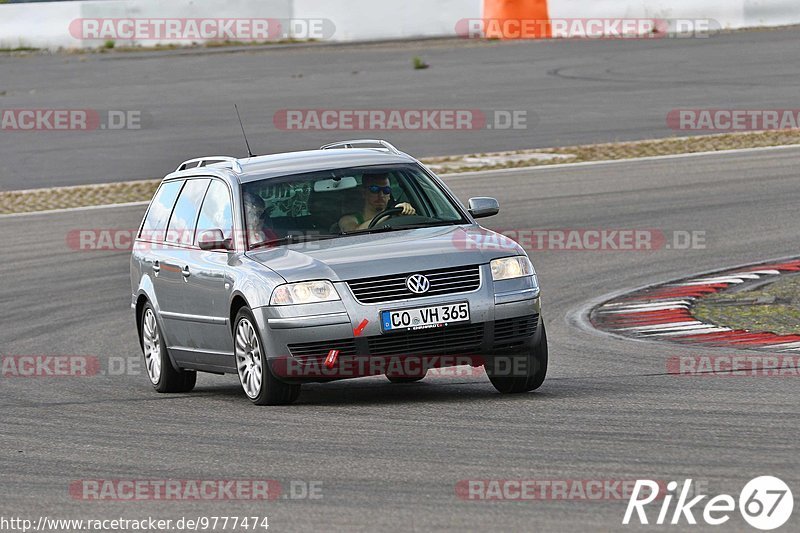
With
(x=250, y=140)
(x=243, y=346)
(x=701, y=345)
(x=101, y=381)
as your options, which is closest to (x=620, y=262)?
(x=701, y=345)

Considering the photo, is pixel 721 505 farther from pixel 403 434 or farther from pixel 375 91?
pixel 375 91

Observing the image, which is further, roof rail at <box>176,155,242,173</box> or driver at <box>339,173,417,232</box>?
roof rail at <box>176,155,242,173</box>

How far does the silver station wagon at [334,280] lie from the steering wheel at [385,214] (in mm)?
12

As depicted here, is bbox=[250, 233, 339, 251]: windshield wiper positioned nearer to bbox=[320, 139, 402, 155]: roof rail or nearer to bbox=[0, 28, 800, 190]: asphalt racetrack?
bbox=[320, 139, 402, 155]: roof rail

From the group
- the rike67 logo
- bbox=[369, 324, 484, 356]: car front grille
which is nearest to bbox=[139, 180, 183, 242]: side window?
bbox=[369, 324, 484, 356]: car front grille

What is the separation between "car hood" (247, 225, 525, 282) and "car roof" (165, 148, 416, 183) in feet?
2.31

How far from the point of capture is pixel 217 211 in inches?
419

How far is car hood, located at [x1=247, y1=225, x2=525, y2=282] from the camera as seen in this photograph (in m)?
9.20

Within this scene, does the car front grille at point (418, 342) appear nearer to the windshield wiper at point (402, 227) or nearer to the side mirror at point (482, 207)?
the windshield wiper at point (402, 227)

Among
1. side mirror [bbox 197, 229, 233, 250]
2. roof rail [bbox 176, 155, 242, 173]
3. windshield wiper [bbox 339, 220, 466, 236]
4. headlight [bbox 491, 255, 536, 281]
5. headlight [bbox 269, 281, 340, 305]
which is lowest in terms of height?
headlight [bbox 269, 281, 340, 305]

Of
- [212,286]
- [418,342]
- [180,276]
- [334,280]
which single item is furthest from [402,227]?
[180,276]

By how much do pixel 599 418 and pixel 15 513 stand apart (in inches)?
122

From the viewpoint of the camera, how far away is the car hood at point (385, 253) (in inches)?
362

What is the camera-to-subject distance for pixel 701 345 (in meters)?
11.9
